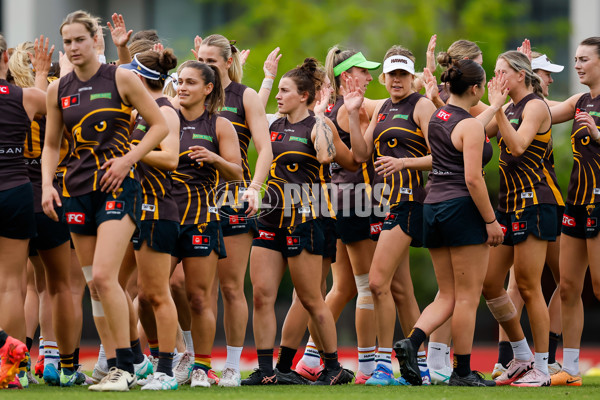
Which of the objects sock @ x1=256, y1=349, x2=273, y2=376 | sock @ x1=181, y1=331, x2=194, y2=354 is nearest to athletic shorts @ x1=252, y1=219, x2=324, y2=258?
sock @ x1=256, y1=349, x2=273, y2=376

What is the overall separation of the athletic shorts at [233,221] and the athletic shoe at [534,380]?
2658 mm

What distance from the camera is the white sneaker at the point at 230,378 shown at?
779 centimetres

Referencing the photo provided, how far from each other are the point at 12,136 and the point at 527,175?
168 inches

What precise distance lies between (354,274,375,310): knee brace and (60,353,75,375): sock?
8.53ft

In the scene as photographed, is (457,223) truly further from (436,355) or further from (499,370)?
(499,370)

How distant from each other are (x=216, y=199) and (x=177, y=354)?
4.91 feet

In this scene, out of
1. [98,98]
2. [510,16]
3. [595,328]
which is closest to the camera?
[98,98]

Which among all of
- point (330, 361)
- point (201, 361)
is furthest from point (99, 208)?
point (330, 361)

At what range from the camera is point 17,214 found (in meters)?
7.30

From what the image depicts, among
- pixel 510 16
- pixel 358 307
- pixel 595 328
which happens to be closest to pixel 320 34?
pixel 510 16

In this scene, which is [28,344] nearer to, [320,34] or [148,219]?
[148,219]

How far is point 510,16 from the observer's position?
27750 millimetres

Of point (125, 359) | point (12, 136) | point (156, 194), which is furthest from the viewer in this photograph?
point (12, 136)

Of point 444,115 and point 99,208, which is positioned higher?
point 444,115
